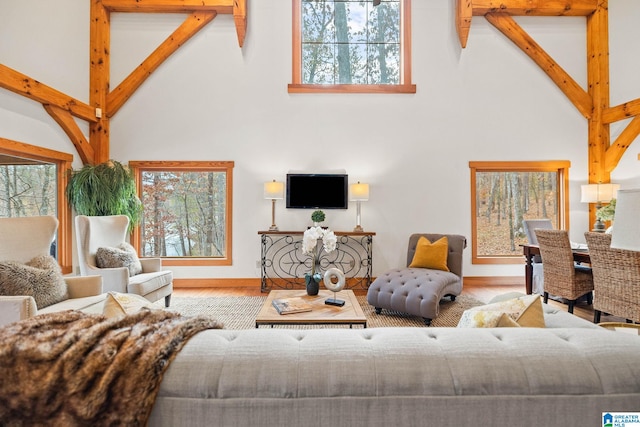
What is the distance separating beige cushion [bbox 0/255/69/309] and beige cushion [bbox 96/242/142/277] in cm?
70

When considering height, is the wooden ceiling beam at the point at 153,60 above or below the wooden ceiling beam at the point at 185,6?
below

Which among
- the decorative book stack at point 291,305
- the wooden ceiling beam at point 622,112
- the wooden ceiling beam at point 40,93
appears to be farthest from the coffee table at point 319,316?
the wooden ceiling beam at point 622,112

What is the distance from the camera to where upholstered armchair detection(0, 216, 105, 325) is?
2.37 m

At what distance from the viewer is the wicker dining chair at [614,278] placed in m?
2.79

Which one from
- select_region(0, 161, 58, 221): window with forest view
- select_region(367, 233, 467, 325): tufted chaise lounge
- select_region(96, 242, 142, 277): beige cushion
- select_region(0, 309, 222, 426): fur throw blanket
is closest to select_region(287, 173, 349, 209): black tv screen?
select_region(367, 233, 467, 325): tufted chaise lounge

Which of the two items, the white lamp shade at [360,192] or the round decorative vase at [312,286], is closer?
the round decorative vase at [312,286]

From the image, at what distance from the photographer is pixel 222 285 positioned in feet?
16.7

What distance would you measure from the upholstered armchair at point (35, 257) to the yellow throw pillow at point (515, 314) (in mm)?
2666

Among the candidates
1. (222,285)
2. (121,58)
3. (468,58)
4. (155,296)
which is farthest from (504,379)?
(121,58)

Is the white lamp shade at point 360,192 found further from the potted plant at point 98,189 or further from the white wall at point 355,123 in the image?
the potted plant at point 98,189

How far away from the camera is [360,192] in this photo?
4.82 m

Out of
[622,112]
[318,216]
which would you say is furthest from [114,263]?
[622,112]

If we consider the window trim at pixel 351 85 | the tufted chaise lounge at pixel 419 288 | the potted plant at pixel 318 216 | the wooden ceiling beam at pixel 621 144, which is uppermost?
the window trim at pixel 351 85

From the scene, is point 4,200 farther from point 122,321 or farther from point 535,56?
point 535,56
